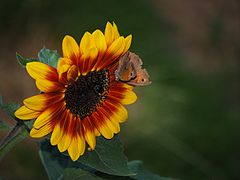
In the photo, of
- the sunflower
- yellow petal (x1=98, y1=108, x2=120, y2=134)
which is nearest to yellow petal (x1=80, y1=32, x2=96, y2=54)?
the sunflower

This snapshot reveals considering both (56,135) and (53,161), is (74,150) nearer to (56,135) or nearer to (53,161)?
(56,135)

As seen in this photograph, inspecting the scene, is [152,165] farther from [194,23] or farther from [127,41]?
[127,41]

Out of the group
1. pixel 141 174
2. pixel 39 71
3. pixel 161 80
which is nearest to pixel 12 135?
pixel 39 71

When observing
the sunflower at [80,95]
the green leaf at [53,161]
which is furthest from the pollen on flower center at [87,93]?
the green leaf at [53,161]

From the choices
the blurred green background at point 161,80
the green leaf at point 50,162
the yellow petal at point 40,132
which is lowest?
the blurred green background at point 161,80

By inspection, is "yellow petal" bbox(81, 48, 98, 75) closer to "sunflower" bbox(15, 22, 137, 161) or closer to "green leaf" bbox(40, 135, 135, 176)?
"sunflower" bbox(15, 22, 137, 161)

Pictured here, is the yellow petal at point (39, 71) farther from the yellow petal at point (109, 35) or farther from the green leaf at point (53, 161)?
the green leaf at point (53, 161)

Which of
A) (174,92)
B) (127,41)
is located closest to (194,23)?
(174,92)
